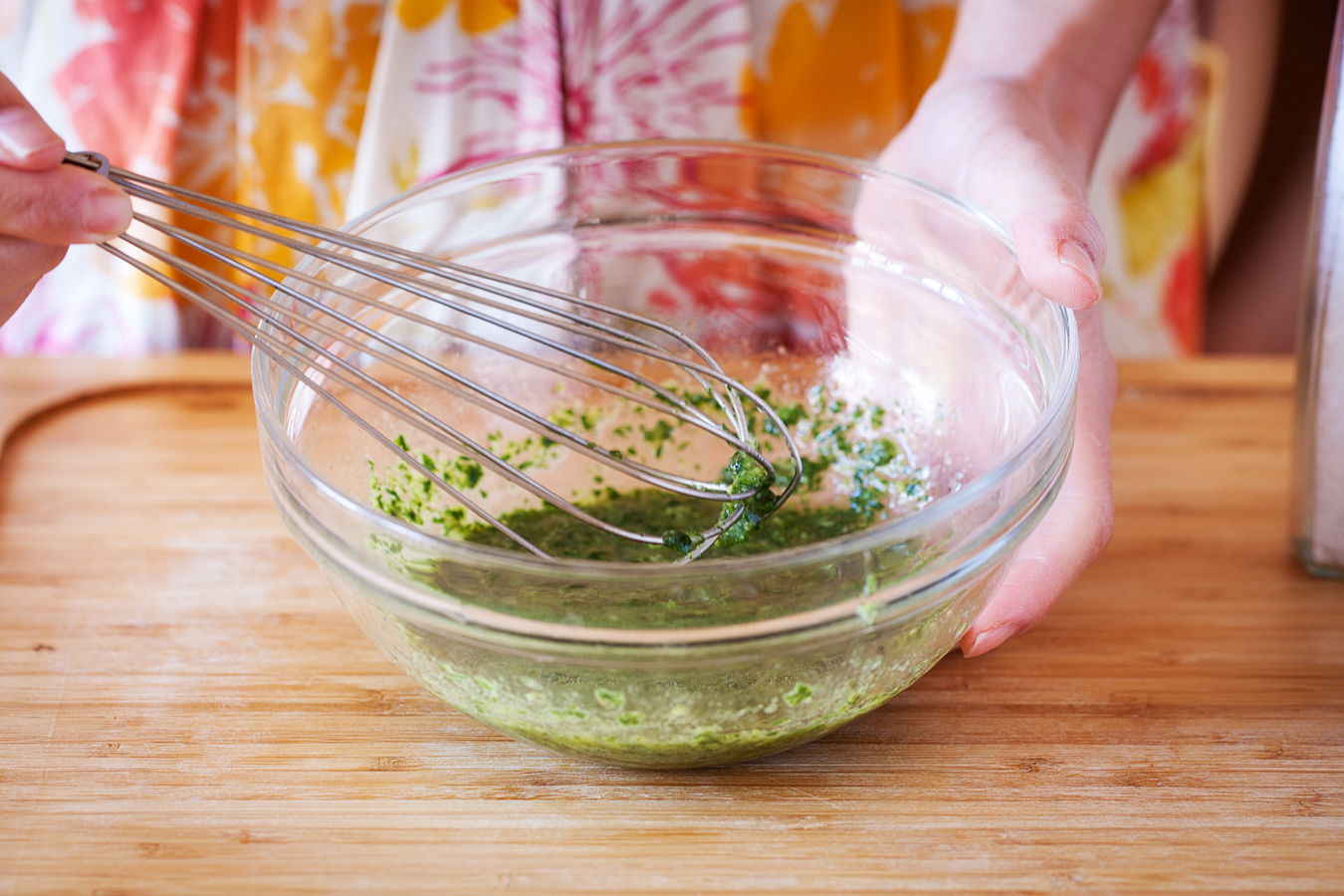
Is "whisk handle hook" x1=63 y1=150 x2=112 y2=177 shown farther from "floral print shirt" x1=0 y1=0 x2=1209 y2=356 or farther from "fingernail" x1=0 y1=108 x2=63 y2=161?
"floral print shirt" x1=0 y1=0 x2=1209 y2=356

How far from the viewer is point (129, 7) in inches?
47.2

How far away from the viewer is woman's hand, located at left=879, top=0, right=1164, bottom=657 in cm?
72

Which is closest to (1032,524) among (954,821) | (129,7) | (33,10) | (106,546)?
(954,821)

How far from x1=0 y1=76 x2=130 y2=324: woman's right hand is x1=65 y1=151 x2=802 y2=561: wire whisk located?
0.02 metres

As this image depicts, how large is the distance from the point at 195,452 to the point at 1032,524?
0.80 meters

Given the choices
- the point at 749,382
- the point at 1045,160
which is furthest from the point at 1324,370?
the point at 749,382

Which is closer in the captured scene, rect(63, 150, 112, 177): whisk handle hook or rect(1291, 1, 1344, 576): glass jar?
rect(63, 150, 112, 177): whisk handle hook

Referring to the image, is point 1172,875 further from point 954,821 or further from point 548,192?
point 548,192

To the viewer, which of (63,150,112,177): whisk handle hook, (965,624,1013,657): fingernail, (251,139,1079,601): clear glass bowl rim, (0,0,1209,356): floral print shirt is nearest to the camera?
(251,139,1079,601): clear glass bowl rim

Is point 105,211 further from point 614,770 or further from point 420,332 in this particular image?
point 614,770

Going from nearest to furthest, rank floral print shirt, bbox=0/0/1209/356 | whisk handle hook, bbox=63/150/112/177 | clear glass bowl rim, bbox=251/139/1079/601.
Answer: clear glass bowl rim, bbox=251/139/1079/601, whisk handle hook, bbox=63/150/112/177, floral print shirt, bbox=0/0/1209/356

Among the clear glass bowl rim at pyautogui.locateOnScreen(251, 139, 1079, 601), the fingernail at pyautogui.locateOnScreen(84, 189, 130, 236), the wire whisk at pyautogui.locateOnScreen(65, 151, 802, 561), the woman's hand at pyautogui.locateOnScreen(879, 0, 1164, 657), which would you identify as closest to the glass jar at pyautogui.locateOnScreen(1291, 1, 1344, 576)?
the woman's hand at pyautogui.locateOnScreen(879, 0, 1164, 657)

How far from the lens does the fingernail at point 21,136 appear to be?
570 mm

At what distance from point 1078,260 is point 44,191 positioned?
0.62 m
